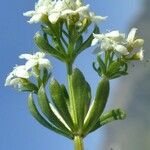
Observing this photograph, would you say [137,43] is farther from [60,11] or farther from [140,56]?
[60,11]

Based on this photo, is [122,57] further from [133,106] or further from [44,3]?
[133,106]

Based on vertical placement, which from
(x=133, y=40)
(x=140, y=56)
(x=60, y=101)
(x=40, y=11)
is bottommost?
(x=60, y=101)

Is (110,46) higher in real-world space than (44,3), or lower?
lower

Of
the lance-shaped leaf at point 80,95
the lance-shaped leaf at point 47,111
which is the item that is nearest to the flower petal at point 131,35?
the lance-shaped leaf at point 80,95

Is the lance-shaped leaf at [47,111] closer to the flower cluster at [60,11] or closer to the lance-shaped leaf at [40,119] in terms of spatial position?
the lance-shaped leaf at [40,119]

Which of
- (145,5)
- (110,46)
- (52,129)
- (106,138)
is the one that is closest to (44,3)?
→ (110,46)

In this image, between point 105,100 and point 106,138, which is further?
point 106,138

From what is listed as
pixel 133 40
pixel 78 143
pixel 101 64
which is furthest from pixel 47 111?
pixel 133 40
